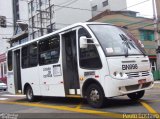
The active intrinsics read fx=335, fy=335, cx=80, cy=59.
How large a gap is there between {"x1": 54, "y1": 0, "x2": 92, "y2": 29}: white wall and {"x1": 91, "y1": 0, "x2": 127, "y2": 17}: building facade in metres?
2.05

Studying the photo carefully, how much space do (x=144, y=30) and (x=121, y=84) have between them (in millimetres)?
38811

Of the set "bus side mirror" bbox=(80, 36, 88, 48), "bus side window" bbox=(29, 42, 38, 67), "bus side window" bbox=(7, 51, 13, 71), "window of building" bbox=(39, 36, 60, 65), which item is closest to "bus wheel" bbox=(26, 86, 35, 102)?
"bus side window" bbox=(29, 42, 38, 67)

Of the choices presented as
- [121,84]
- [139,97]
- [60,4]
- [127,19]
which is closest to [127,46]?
[121,84]

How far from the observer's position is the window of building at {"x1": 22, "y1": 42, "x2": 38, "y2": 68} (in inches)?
602

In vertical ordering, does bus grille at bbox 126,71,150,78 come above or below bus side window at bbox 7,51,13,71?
below

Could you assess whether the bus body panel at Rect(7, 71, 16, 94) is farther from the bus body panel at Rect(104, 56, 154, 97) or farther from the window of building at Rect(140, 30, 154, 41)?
the window of building at Rect(140, 30, 154, 41)

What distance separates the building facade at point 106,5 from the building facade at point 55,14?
211cm

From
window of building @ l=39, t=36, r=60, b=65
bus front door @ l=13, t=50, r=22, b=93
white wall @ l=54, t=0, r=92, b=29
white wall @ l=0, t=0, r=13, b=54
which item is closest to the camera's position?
window of building @ l=39, t=36, r=60, b=65

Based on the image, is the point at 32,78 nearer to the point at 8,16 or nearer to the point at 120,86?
the point at 120,86

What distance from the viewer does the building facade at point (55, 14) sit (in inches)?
2106

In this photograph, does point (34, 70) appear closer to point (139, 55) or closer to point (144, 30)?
point (139, 55)

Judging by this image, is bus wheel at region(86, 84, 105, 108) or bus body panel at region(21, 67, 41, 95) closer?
bus wheel at region(86, 84, 105, 108)

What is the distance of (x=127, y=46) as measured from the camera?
1132 centimetres

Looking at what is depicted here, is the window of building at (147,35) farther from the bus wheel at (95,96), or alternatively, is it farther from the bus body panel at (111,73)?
the bus wheel at (95,96)
